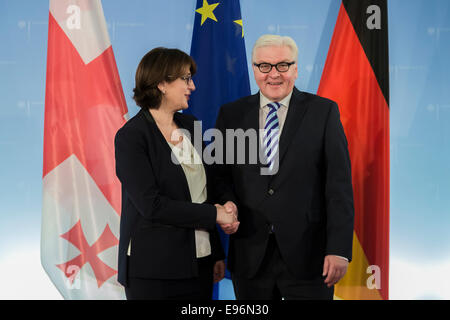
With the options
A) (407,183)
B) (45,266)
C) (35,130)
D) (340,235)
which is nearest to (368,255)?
(407,183)

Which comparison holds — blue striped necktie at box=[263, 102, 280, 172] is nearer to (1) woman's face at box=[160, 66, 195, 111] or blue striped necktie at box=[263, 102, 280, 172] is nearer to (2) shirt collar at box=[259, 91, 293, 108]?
(2) shirt collar at box=[259, 91, 293, 108]

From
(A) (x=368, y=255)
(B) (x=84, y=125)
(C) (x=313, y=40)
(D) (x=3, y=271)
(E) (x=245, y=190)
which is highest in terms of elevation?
(C) (x=313, y=40)

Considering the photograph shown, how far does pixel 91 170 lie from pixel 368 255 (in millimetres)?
1527

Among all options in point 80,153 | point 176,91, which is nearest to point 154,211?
point 176,91

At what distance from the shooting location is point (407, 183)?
2.77 metres

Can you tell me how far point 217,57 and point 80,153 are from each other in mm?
903

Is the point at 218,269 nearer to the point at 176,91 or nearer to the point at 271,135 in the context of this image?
the point at 271,135

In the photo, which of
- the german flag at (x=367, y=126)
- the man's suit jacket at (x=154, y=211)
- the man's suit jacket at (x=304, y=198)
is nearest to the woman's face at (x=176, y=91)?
the man's suit jacket at (x=154, y=211)

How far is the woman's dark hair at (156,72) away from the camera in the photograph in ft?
5.84

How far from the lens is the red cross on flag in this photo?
95.7 inches

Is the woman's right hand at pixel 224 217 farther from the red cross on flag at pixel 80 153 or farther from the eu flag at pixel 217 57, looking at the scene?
the red cross on flag at pixel 80 153

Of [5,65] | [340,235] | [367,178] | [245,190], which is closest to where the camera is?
[340,235]

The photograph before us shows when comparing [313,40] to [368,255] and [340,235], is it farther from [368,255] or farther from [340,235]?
[340,235]

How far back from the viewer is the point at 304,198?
177cm
